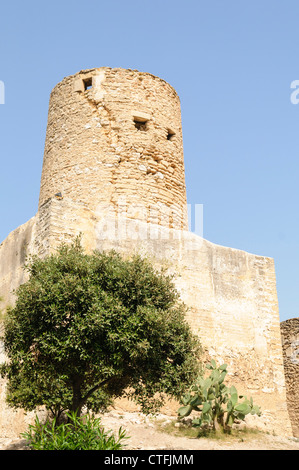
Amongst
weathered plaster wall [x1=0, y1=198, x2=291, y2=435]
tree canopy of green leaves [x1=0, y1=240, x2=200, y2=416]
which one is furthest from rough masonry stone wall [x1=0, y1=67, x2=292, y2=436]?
tree canopy of green leaves [x1=0, y1=240, x2=200, y2=416]

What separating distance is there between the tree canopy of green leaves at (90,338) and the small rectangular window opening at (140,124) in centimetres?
661

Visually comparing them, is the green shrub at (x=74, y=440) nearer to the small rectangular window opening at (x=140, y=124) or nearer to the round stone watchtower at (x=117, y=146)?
the round stone watchtower at (x=117, y=146)

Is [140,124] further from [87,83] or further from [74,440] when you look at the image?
[74,440]

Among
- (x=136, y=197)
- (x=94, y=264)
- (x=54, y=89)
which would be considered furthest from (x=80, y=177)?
(x=94, y=264)

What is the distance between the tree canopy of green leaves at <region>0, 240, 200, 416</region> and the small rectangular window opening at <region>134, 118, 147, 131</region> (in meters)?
6.61

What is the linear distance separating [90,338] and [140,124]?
8.02 m

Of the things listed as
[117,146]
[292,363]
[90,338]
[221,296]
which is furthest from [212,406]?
[117,146]

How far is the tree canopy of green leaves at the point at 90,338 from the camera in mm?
7348

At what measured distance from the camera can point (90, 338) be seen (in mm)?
7324

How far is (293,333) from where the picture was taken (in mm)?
13812

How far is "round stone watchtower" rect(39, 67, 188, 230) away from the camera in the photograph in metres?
12.9

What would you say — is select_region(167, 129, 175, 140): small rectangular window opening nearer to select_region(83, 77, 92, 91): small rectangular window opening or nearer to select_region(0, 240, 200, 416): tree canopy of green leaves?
select_region(83, 77, 92, 91): small rectangular window opening

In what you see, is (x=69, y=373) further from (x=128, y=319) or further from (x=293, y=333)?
(x=293, y=333)
